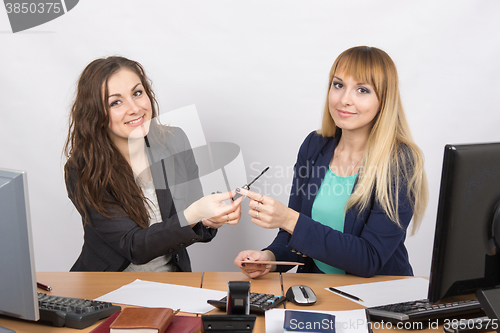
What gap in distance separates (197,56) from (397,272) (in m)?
1.70

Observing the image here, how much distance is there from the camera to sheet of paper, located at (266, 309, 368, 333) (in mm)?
1076

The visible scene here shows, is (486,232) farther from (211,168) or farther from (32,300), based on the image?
(211,168)

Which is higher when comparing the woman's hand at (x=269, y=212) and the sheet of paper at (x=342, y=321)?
the woman's hand at (x=269, y=212)

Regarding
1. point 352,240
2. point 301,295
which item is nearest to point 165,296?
point 301,295

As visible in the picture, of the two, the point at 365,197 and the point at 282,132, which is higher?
the point at 282,132

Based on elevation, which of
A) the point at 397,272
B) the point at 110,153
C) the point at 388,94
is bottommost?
the point at 397,272

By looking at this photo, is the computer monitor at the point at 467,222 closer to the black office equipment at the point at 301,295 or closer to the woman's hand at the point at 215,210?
the black office equipment at the point at 301,295

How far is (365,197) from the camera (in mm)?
1683

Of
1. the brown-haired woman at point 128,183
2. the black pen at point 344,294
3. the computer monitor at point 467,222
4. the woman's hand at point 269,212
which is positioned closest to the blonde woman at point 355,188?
the woman's hand at point 269,212

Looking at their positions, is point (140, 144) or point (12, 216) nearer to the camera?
point (12, 216)

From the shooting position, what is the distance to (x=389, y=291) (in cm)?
138

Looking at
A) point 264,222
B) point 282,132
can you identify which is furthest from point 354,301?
point 282,132

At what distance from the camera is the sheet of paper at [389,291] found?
1301 millimetres

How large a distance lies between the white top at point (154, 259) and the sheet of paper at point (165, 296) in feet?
1.42
